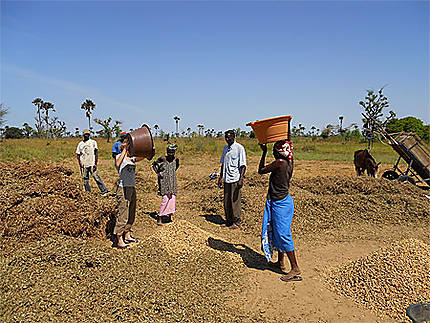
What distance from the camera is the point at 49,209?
3812 mm

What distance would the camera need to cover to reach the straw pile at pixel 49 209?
3561mm

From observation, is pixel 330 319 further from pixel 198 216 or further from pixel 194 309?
pixel 198 216

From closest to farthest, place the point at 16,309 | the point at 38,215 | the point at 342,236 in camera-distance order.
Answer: the point at 16,309 → the point at 38,215 → the point at 342,236

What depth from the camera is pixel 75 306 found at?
99.8 inches

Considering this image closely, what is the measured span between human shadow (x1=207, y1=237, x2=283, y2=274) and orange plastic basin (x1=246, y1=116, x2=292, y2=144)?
63.1 inches

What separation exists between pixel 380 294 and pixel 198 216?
356 cm

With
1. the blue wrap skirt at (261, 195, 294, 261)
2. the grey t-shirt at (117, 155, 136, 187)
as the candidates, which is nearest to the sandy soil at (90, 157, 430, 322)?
the blue wrap skirt at (261, 195, 294, 261)

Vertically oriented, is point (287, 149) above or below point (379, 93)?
below

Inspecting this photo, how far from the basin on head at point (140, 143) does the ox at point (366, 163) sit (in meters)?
7.74

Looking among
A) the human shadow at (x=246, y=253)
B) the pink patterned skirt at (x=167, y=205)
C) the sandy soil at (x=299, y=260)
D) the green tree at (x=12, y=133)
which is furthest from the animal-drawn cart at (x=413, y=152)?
the green tree at (x=12, y=133)

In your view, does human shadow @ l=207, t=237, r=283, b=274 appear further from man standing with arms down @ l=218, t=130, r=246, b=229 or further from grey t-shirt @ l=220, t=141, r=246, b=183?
grey t-shirt @ l=220, t=141, r=246, b=183

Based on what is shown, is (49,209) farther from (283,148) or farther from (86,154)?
(283,148)

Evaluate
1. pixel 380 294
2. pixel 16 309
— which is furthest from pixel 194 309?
pixel 380 294

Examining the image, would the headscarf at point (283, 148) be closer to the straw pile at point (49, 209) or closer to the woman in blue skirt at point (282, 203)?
the woman in blue skirt at point (282, 203)
